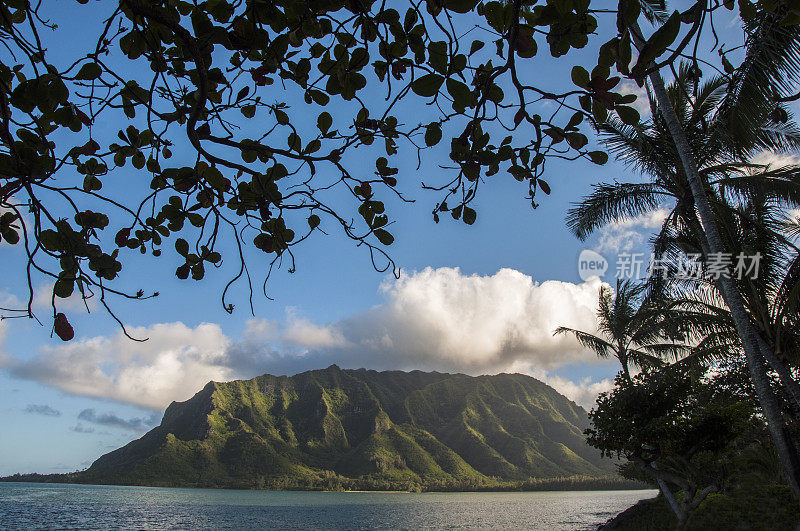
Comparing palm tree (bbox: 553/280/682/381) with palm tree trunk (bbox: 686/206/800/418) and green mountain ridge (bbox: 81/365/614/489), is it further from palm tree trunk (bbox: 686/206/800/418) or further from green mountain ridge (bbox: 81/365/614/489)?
green mountain ridge (bbox: 81/365/614/489)

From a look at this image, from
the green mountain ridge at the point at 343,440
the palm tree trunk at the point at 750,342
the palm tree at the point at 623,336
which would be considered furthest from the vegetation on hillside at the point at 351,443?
the palm tree trunk at the point at 750,342

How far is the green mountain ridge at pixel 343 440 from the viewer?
121125 mm

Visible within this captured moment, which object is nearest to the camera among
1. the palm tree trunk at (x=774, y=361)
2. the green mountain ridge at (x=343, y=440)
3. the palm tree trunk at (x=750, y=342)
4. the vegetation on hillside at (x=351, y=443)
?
the palm tree trunk at (x=750, y=342)

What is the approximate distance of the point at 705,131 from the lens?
8203mm

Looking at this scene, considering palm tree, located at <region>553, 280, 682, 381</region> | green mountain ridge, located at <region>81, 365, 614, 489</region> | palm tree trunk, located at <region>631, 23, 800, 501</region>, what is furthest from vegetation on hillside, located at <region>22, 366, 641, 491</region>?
palm tree trunk, located at <region>631, 23, 800, 501</region>

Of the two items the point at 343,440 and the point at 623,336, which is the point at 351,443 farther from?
the point at 623,336

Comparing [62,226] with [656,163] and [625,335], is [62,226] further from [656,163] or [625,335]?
[625,335]

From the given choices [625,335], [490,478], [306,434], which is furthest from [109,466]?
[625,335]

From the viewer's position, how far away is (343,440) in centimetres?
15100

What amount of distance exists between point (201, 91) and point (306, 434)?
166 metres

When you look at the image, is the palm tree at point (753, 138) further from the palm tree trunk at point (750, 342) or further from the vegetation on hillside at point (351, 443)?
the vegetation on hillside at point (351, 443)

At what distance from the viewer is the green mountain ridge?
121m

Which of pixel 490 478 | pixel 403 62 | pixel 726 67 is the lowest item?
pixel 490 478

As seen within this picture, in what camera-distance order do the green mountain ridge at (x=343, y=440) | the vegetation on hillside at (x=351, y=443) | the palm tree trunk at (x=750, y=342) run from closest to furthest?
the palm tree trunk at (x=750, y=342) → the vegetation on hillside at (x=351, y=443) → the green mountain ridge at (x=343, y=440)
